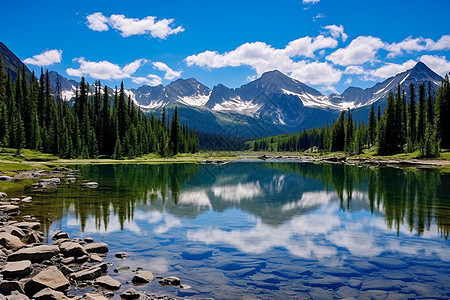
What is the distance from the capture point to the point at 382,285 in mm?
13867

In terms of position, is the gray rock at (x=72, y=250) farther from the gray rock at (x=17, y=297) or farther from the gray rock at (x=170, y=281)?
the gray rock at (x=17, y=297)

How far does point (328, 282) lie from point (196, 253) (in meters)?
7.13

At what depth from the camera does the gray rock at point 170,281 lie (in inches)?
540

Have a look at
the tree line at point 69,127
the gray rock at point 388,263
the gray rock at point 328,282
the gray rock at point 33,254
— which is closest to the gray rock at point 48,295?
the gray rock at point 33,254

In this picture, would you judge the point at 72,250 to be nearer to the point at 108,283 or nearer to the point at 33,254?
the point at 33,254

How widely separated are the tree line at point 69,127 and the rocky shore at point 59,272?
79.6 m

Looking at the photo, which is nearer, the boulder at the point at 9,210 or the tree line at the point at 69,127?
the boulder at the point at 9,210

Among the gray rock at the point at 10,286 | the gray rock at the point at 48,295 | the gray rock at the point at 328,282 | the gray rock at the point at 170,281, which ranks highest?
Answer: the gray rock at the point at 10,286

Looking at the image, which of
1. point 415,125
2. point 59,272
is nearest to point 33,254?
point 59,272

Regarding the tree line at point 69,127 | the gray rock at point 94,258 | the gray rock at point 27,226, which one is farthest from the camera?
the tree line at point 69,127

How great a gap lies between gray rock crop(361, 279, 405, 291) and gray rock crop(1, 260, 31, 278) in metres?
13.4

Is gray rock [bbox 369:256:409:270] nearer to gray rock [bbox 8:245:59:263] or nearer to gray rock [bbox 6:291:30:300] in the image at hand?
gray rock [bbox 6:291:30:300]

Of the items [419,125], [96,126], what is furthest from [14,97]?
[419,125]

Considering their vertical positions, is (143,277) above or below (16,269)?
below
